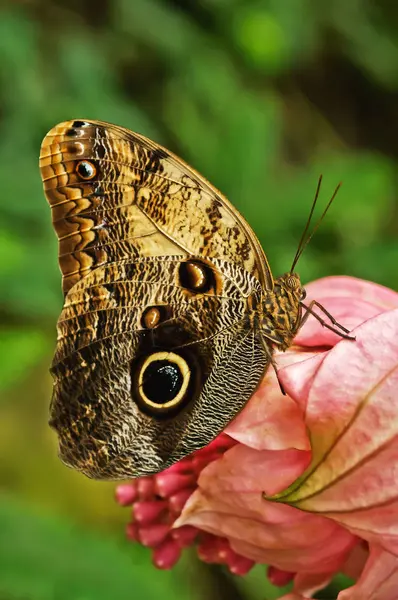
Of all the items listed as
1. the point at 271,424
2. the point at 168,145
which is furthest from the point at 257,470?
the point at 168,145

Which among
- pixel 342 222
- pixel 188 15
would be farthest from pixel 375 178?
pixel 188 15

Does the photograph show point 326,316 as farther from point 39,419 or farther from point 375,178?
point 39,419

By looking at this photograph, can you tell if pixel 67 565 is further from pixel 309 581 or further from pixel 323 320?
pixel 323 320

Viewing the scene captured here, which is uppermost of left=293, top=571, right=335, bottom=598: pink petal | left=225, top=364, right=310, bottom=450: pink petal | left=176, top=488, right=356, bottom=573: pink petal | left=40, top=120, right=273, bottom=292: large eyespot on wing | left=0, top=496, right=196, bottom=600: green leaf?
left=40, top=120, right=273, bottom=292: large eyespot on wing

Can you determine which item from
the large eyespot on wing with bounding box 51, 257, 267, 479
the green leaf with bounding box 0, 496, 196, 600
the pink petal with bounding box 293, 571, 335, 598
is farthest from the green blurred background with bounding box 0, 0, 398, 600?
the large eyespot on wing with bounding box 51, 257, 267, 479

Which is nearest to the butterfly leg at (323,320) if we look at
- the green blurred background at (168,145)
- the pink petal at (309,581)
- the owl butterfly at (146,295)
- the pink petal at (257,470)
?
the owl butterfly at (146,295)

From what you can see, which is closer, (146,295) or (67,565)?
(146,295)

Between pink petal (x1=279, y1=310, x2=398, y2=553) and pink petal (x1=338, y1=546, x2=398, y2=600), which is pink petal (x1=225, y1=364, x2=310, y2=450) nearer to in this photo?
pink petal (x1=279, y1=310, x2=398, y2=553)
